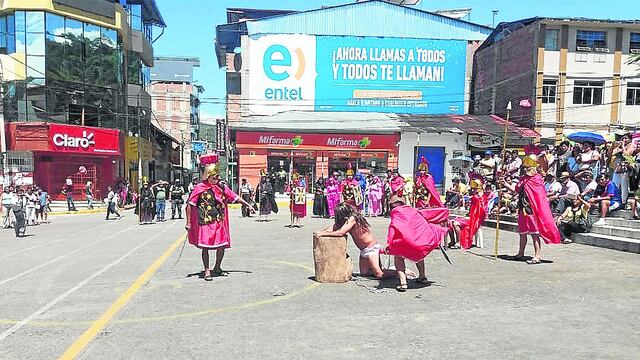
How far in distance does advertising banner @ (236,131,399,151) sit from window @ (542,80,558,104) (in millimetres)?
10196

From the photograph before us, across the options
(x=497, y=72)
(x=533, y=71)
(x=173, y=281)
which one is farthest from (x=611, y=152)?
(x=497, y=72)

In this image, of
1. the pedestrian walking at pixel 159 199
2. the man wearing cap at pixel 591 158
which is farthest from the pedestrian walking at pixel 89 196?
the man wearing cap at pixel 591 158

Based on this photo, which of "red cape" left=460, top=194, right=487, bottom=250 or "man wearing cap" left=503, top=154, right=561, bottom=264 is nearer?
"man wearing cap" left=503, top=154, right=561, bottom=264

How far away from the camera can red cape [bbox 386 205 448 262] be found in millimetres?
6754

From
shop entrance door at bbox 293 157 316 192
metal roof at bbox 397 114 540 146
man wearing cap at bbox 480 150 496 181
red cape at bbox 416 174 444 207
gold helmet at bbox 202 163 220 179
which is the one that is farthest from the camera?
shop entrance door at bbox 293 157 316 192

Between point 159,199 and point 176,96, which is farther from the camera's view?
point 176,96

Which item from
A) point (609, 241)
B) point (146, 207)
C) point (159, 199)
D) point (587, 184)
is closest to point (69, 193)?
point (159, 199)

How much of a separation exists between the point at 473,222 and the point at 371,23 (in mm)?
32312

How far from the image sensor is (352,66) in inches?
1553

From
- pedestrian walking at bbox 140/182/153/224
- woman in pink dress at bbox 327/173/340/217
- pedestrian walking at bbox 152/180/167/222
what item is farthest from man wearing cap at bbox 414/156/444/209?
pedestrian walking at bbox 152/180/167/222

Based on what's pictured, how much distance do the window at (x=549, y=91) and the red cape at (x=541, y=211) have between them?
27.9m

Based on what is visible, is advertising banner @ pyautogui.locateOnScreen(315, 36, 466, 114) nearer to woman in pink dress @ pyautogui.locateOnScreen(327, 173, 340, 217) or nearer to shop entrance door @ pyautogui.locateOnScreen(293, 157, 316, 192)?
shop entrance door @ pyautogui.locateOnScreen(293, 157, 316, 192)

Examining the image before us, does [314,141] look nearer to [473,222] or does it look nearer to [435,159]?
[435,159]

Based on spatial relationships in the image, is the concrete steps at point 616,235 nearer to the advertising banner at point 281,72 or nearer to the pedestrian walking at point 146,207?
the pedestrian walking at point 146,207
